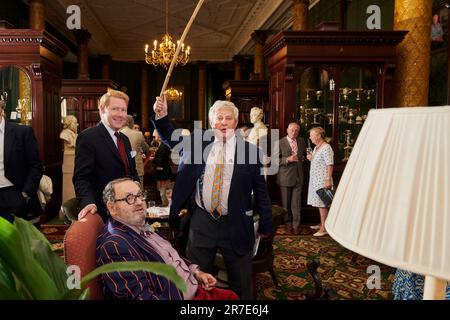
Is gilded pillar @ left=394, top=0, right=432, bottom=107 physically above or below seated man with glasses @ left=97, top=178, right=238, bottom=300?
above

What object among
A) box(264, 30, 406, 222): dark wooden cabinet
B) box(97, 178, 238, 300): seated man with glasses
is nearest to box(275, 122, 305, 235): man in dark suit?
box(264, 30, 406, 222): dark wooden cabinet

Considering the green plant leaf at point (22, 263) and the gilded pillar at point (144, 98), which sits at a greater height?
the gilded pillar at point (144, 98)

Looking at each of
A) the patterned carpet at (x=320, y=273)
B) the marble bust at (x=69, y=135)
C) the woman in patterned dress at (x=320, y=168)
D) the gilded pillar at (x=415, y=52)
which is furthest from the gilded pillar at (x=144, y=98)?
the patterned carpet at (x=320, y=273)

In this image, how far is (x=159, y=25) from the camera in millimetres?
14266

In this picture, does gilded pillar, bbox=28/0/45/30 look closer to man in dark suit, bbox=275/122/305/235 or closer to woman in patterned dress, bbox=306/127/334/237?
man in dark suit, bbox=275/122/305/235

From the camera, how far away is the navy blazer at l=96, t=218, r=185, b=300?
1860 mm

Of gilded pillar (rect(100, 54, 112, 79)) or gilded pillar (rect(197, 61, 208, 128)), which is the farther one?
gilded pillar (rect(197, 61, 208, 128))

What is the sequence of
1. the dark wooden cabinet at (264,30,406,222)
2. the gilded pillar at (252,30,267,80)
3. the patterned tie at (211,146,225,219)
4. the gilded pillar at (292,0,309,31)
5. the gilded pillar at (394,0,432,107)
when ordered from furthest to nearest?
the gilded pillar at (252,30,267,80), the gilded pillar at (292,0,309,31), the dark wooden cabinet at (264,30,406,222), the gilded pillar at (394,0,432,107), the patterned tie at (211,146,225,219)

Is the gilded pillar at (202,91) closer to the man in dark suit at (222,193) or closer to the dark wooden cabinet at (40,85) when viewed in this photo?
the dark wooden cabinet at (40,85)

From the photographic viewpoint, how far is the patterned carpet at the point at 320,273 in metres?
3.72

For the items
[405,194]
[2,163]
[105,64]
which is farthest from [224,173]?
[105,64]

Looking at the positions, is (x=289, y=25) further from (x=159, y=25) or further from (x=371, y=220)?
(x=371, y=220)

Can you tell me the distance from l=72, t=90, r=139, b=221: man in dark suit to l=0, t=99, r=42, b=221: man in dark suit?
4.04 ft

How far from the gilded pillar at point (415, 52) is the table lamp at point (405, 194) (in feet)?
20.5
